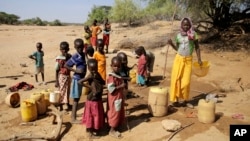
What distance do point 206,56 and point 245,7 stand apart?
11.7 feet

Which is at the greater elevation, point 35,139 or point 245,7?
point 245,7

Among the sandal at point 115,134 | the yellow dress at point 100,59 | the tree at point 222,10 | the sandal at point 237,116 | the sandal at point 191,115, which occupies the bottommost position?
the sandal at point 115,134

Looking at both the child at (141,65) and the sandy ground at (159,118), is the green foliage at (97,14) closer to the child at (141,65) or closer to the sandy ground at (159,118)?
the sandy ground at (159,118)

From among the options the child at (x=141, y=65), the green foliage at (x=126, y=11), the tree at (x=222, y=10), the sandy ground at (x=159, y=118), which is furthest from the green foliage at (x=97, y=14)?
the child at (x=141, y=65)

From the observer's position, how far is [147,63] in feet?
26.0

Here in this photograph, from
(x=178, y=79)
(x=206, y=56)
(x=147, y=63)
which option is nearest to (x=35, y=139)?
(x=178, y=79)

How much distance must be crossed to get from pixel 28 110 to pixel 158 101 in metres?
2.38

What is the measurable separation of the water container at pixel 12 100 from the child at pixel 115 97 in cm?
263

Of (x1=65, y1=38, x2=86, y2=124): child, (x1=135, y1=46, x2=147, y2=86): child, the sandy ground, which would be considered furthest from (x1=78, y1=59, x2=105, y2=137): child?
(x1=135, y1=46, x2=147, y2=86): child

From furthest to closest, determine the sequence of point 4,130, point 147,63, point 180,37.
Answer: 1. point 147,63
2. point 180,37
3. point 4,130

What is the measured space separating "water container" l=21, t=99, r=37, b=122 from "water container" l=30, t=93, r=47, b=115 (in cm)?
14

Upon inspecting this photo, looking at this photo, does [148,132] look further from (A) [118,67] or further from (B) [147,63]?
(B) [147,63]

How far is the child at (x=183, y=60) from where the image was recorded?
232 inches

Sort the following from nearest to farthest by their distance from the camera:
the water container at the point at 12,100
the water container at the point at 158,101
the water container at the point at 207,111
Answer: the water container at the point at 207,111 → the water container at the point at 158,101 → the water container at the point at 12,100
